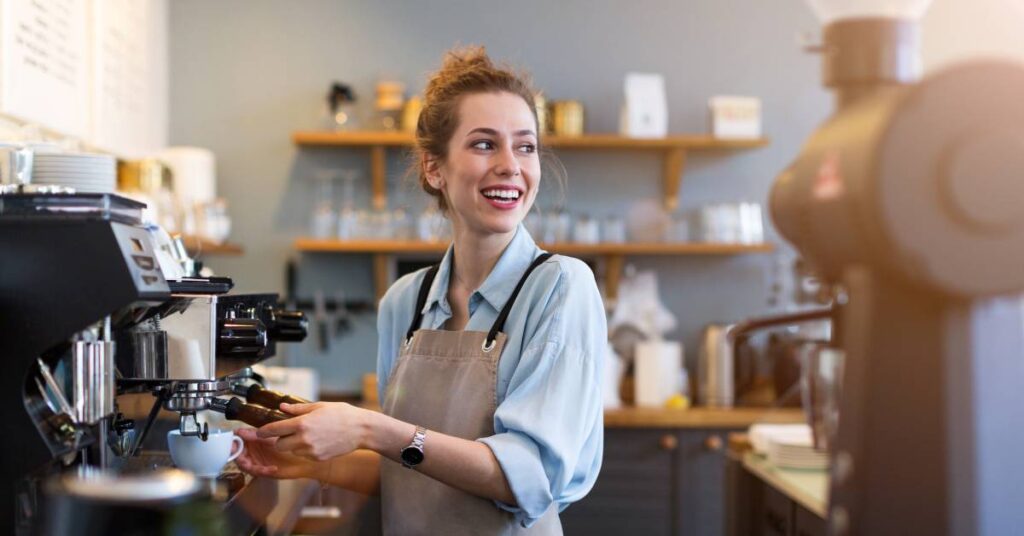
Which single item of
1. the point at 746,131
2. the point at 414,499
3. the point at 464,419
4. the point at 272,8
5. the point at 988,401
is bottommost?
the point at 414,499

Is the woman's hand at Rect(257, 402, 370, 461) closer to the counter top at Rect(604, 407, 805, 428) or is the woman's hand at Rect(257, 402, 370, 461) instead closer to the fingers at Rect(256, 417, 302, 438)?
the fingers at Rect(256, 417, 302, 438)

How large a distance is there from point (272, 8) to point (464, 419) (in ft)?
11.2

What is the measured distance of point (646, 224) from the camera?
4.89 m

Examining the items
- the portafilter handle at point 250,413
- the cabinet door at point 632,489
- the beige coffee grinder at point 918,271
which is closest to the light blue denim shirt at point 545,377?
the portafilter handle at point 250,413

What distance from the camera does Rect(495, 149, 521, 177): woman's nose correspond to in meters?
1.88

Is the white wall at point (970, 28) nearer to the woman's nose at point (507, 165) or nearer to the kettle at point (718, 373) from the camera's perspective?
the kettle at point (718, 373)

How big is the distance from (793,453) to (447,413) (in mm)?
1356

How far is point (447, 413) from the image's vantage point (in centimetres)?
183

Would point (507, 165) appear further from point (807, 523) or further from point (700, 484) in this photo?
point (700, 484)

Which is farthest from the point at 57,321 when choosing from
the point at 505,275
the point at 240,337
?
the point at 505,275

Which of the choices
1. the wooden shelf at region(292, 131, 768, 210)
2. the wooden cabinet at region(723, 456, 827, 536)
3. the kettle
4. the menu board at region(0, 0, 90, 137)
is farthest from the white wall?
the menu board at region(0, 0, 90, 137)

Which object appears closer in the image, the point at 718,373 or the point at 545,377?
the point at 545,377

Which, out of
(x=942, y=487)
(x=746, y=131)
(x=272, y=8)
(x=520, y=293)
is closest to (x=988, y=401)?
(x=942, y=487)

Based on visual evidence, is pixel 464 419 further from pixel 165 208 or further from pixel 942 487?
pixel 165 208
